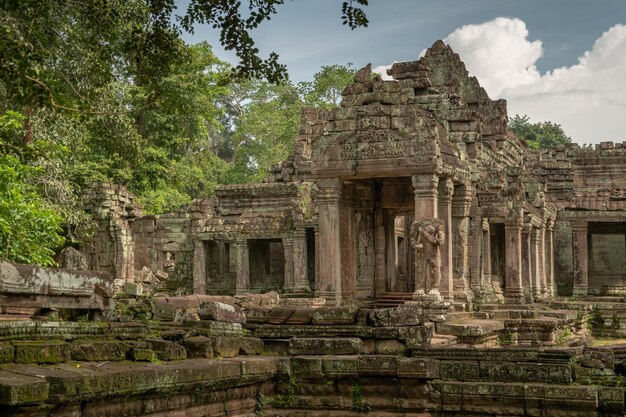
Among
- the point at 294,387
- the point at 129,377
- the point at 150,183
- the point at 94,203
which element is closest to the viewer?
the point at 129,377

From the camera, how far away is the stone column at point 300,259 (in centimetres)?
2317

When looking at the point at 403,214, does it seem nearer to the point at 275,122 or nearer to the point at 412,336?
the point at 412,336

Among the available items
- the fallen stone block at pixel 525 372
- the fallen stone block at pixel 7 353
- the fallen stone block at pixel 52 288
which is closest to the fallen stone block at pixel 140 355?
the fallen stone block at pixel 7 353

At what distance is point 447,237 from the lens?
14531 mm

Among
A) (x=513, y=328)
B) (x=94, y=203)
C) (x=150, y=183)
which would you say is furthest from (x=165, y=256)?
(x=513, y=328)

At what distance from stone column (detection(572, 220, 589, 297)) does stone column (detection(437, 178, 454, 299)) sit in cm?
951

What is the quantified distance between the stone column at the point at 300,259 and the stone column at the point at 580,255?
736 cm

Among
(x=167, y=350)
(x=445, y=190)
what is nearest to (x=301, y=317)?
(x=167, y=350)

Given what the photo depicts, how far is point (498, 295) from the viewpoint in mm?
18547

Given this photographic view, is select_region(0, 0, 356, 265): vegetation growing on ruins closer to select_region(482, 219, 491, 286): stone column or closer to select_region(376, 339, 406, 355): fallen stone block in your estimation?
select_region(376, 339, 406, 355): fallen stone block

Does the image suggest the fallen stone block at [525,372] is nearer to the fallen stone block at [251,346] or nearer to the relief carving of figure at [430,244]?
the fallen stone block at [251,346]

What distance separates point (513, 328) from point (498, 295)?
17.4ft

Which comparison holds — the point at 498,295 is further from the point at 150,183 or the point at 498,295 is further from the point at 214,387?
the point at 150,183

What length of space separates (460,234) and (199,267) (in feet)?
→ 37.0
